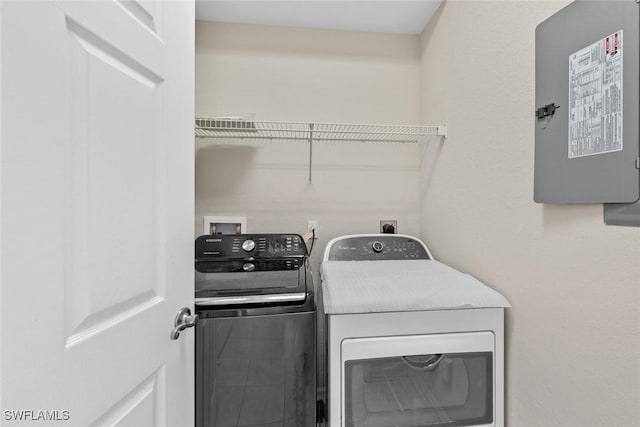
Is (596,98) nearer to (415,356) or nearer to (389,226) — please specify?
(415,356)

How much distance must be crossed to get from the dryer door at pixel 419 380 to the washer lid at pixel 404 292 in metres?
0.13

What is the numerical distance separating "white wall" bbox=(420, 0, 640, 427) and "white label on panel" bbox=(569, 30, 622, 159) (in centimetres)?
17

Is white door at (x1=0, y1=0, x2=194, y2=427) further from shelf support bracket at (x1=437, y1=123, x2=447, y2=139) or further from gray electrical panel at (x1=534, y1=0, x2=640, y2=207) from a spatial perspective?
shelf support bracket at (x1=437, y1=123, x2=447, y2=139)

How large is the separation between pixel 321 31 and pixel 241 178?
1136mm

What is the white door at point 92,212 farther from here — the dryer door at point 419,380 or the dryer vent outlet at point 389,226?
the dryer vent outlet at point 389,226

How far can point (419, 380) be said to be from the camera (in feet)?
→ 3.74

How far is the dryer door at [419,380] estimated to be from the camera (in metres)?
1.11

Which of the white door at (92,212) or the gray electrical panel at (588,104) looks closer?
the white door at (92,212)

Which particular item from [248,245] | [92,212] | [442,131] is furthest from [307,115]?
[92,212]

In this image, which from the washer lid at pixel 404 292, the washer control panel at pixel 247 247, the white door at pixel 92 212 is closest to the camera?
the white door at pixel 92 212

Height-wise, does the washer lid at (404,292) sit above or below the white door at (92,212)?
below

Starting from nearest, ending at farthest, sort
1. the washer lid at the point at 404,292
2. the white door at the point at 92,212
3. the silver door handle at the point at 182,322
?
1. the white door at the point at 92,212
2. the silver door handle at the point at 182,322
3. the washer lid at the point at 404,292

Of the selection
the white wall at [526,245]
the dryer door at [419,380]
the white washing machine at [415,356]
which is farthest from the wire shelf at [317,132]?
the dryer door at [419,380]

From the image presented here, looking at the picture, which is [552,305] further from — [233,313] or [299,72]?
[299,72]
